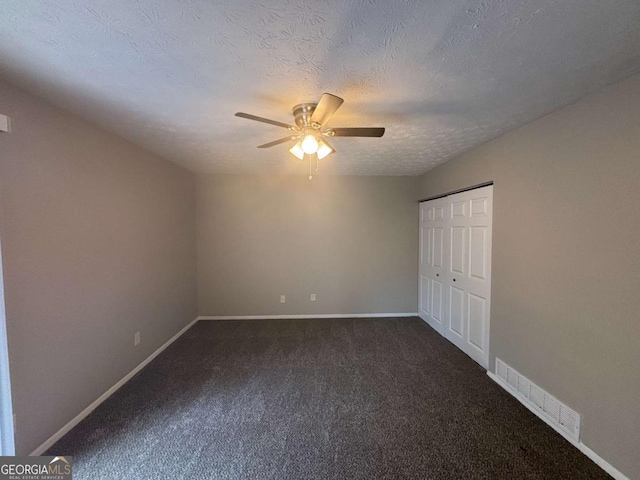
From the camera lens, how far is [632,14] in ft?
3.29

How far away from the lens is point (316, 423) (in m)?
1.90

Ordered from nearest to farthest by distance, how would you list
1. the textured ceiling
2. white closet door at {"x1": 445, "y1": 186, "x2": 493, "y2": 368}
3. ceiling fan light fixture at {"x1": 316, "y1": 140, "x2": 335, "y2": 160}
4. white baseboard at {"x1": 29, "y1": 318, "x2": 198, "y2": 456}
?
1. the textured ceiling
2. white baseboard at {"x1": 29, "y1": 318, "x2": 198, "y2": 456}
3. ceiling fan light fixture at {"x1": 316, "y1": 140, "x2": 335, "y2": 160}
4. white closet door at {"x1": 445, "y1": 186, "x2": 493, "y2": 368}

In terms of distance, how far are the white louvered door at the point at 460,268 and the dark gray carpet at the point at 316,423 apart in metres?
0.35

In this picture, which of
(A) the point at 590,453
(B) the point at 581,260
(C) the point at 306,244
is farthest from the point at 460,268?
(C) the point at 306,244

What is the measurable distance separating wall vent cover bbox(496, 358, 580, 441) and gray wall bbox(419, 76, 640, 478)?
5cm

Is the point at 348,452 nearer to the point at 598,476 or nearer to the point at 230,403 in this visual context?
the point at 230,403

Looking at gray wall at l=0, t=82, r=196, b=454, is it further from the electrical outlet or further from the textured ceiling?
the textured ceiling

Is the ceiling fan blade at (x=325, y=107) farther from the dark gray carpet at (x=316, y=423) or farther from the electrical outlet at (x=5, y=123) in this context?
the dark gray carpet at (x=316, y=423)

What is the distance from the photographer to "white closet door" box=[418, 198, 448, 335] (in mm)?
3487

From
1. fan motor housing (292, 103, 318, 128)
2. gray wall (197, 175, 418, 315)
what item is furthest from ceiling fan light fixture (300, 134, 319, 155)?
gray wall (197, 175, 418, 315)

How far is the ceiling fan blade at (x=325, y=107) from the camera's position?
1.37 meters

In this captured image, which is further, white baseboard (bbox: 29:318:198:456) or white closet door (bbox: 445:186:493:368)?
white closet door (bbox: 445:186:493:368)

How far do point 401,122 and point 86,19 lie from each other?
1912 millimetres

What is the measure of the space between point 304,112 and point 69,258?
6.57 ft
